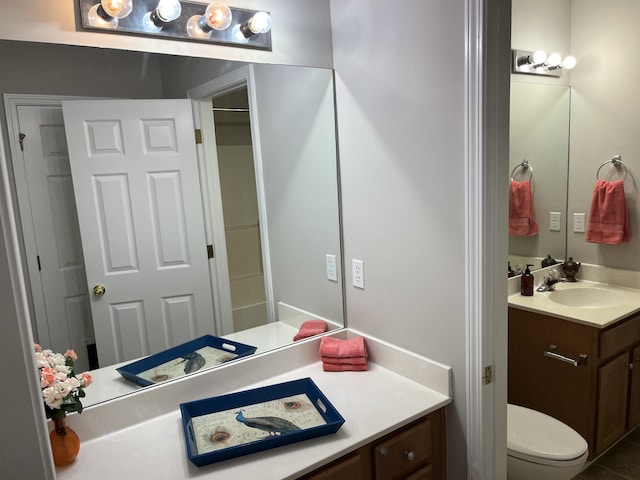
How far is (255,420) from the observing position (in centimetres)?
141

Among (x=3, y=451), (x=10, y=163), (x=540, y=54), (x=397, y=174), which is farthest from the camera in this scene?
(x=540, y=54)

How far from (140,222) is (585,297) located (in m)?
2.46

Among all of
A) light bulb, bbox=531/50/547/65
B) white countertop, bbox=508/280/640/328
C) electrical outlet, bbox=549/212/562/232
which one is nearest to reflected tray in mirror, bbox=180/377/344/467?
white countertop, bbox=508/280/640/328

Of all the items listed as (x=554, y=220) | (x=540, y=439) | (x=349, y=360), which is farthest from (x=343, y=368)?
(x=554, y=220)

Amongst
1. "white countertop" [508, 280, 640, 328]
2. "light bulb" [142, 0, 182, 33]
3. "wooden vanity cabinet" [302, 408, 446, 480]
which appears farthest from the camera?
"white countertop" [508, 280, 640, 328]

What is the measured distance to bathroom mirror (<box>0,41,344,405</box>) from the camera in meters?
1.33

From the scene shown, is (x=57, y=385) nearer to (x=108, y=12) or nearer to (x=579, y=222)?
(x=108, y=12)

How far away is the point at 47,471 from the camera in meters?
1.06

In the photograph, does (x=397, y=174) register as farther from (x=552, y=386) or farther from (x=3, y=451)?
(x=552, y=386)

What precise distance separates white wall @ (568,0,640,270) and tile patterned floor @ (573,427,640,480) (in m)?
0.98

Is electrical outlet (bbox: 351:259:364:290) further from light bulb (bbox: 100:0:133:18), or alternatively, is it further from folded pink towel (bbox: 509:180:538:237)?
folded pink towel (bbox: 509:180:538:237)

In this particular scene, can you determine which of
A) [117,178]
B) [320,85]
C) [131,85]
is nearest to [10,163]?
[117,178]

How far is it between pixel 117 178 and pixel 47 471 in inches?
32.9

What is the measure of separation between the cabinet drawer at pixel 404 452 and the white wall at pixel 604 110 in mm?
1946
